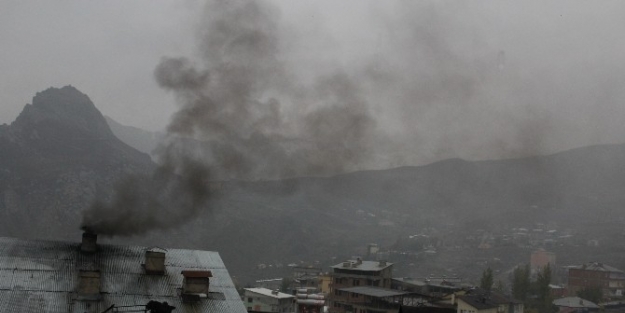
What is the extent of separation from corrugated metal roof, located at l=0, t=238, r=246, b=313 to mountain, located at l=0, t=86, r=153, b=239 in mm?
106471

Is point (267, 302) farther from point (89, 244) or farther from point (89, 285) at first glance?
point (89, 285)

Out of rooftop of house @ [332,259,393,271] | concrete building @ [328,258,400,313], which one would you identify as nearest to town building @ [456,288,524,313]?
concrete building @ [328,258,400,313]

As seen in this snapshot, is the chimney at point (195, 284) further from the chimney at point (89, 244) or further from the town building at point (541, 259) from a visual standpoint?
the town building at point (541, 259)

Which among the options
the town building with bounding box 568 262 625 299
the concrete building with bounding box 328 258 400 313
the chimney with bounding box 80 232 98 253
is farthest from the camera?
the town building with bounding box 568 262 625 299

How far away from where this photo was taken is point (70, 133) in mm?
186875

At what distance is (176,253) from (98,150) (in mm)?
153165

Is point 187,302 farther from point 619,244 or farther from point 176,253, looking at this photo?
point 619,244

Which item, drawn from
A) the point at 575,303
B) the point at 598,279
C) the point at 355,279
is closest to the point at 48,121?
the point at 355,279

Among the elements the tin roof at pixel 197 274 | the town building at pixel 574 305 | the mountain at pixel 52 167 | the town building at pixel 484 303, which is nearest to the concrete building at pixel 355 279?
the town building at pixel 484 303

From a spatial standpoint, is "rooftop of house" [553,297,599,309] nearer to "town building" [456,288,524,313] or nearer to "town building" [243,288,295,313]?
"town building" [456,288,524,313]

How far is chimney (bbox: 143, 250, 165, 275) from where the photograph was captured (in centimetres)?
3294

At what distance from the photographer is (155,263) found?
33062 mm

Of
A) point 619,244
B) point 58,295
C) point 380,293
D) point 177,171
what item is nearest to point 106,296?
point 58,295

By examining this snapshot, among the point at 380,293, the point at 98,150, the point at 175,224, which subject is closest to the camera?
the point at 175,224
